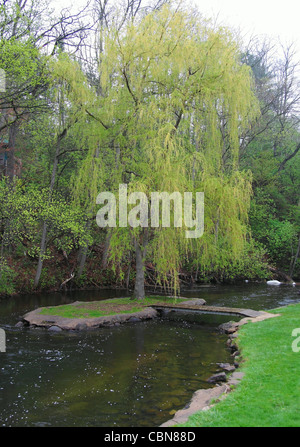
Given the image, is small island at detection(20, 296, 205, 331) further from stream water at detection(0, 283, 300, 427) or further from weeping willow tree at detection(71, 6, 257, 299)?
weeping willow tree at detection(71, 6, 257, 299)

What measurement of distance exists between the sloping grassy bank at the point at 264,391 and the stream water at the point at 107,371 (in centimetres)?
96

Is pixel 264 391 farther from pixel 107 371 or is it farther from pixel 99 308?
pixel 99 308

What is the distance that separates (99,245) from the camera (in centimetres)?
2541

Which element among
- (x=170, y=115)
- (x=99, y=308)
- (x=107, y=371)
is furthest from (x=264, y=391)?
(x=170, y=115)

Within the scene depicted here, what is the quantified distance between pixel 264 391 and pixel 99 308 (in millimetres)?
8914

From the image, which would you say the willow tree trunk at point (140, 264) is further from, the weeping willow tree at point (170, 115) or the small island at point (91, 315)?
the small island at point (91, 315)

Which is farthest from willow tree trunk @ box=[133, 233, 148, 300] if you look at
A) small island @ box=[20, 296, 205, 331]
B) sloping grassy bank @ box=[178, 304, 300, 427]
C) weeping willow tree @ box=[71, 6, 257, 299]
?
sloping grassy bank @ box=[178, 304, 300, 427]

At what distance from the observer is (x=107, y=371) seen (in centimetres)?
830

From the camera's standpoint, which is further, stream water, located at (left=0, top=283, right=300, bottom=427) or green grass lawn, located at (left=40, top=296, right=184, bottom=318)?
green grass lawn, located at (left=40, top=296, right=184, bottom=318)

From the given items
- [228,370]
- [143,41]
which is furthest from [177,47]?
[228,370]

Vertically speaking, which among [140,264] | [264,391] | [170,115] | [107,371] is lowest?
[107,371]

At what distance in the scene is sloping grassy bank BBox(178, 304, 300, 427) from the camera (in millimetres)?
4871

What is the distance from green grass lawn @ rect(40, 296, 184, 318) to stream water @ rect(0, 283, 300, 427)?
983 mm

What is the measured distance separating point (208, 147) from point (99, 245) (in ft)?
39.8
